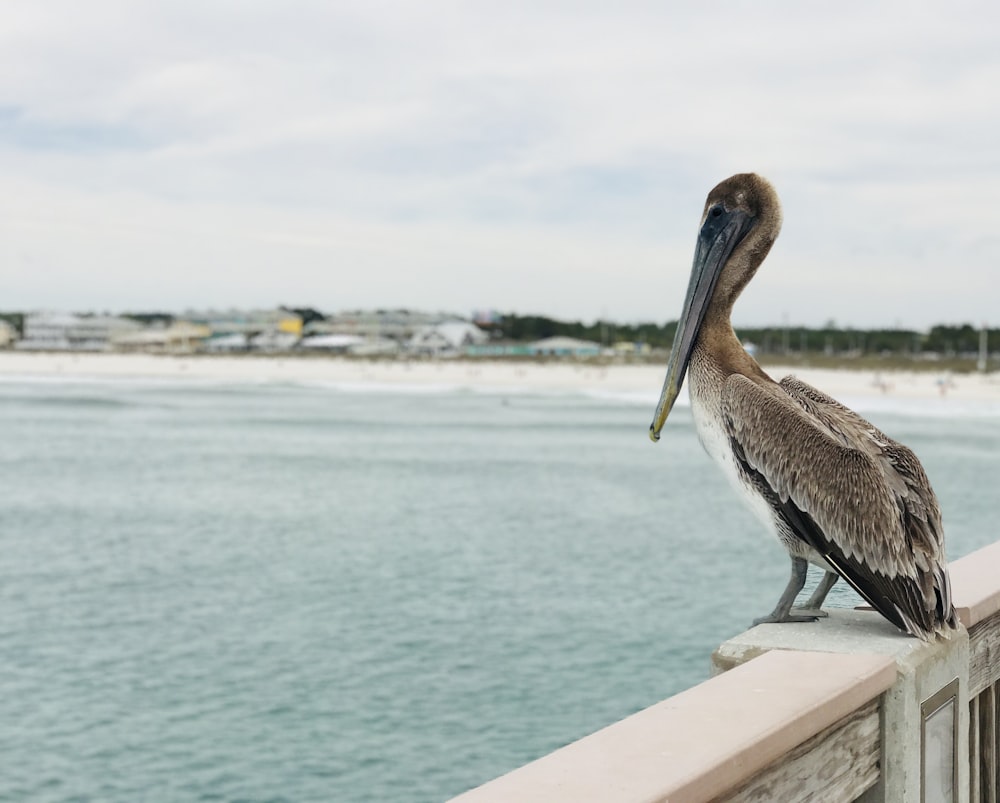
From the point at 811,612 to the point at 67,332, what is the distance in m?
143

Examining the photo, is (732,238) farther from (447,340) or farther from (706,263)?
(447,340)

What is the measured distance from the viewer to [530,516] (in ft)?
78.3

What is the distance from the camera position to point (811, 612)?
265 cm

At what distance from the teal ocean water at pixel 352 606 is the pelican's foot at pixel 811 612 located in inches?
271

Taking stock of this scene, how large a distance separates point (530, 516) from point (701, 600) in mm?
8247

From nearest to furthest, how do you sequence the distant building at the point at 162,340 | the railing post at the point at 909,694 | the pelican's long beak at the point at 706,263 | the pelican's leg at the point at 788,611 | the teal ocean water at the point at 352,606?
the railing post at the point at 909,694 < the pelican's leg at the point at 788,611 < the pelican's long beak at the point at 706,263 < the teal ocean water at the point at 352,606 < the distant building at the point at 162,340

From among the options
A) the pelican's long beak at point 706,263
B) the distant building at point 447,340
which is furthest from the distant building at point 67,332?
the pelican's long beak at point 706,263

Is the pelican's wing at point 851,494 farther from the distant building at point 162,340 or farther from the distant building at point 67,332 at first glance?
the distant building at point 67,332

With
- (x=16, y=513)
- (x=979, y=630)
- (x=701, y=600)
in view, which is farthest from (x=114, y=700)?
(x=16, y=513)

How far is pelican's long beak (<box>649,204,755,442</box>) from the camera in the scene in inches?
117

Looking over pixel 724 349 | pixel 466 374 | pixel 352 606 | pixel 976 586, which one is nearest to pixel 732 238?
pixel 724 349

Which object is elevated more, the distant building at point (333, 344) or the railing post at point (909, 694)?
the distant building at point (333, 344)

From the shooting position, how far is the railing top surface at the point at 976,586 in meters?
2.58

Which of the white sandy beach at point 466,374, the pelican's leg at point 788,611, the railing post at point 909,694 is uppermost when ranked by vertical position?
the pelican's leg at point 788,611
